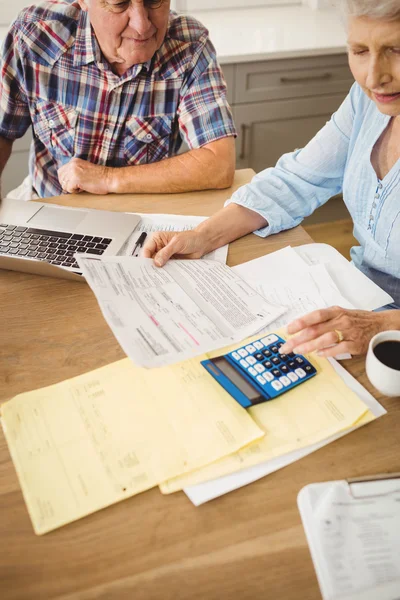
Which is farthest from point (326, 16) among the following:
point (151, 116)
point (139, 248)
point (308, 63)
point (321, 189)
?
point (139, 248)

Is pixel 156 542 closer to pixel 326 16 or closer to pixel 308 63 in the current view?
pixel 308 63

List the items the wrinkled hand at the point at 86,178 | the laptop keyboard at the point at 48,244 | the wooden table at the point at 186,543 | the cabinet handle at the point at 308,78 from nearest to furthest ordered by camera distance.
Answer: the wooden table at the point at 186,543 → the laptop keyboard at the point at 48,244 → the wrinkled hand at the point at 86,178 → the cabinet handle at the point at 308,78

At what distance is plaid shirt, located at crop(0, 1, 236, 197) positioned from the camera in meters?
1.49

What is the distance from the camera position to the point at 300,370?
2.72ft

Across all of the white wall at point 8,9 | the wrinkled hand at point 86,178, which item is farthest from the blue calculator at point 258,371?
the white wall at point 8,9

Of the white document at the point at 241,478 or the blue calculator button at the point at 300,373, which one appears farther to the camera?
the blue calculator button at the point at 300,373

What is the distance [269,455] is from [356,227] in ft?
2.27

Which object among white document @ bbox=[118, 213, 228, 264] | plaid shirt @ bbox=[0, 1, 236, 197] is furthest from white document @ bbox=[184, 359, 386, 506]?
plaid shirt @ bbox=[0, 1, 236, 197]

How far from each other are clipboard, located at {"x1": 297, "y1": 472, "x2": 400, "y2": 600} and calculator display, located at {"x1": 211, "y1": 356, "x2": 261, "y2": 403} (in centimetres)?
15

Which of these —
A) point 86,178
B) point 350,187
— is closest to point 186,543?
point 350,187

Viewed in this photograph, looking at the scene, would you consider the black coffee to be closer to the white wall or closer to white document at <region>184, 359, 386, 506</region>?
white document at <region>184, 359, 386, 506</region>

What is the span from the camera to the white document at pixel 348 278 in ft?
3.31

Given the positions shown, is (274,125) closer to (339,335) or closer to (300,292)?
(300,292)

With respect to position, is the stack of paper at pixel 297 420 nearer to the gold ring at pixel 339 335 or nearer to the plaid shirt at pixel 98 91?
the gold ring at pixel 339 335
